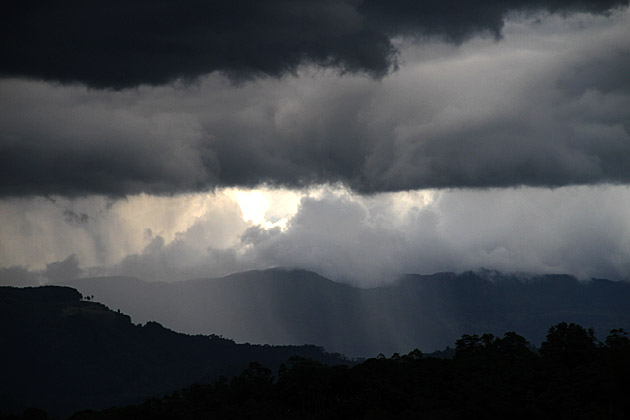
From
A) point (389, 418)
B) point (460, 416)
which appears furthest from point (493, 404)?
point (389, 418)

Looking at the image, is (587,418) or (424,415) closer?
(587,418)

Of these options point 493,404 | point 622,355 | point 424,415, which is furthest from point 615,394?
point 424,415

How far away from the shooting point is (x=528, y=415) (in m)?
189

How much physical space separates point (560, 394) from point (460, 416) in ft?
70.4

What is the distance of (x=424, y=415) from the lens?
19438cm

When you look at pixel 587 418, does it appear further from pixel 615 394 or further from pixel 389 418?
pixel 389 418

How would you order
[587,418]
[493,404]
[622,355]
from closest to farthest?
1. [587,418]
2. [622,355]
3. [493,404]

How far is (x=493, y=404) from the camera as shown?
632 ft

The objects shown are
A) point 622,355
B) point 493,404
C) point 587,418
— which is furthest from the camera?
point 493,404

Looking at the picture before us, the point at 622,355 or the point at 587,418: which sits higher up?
the point at 622,355

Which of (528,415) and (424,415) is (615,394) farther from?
(424,415)

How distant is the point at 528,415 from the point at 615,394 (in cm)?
2006

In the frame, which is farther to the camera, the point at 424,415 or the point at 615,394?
the point at 424,415

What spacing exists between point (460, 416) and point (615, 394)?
110ft
